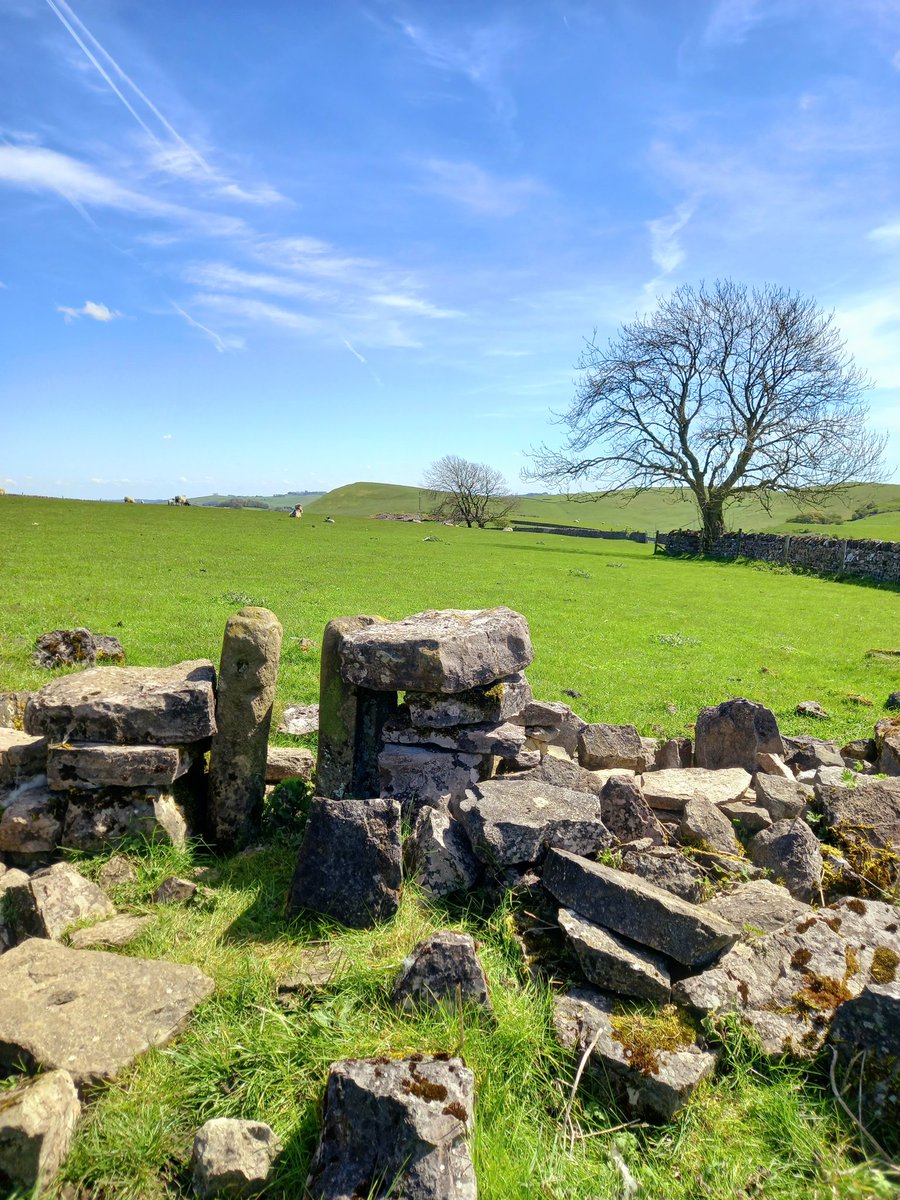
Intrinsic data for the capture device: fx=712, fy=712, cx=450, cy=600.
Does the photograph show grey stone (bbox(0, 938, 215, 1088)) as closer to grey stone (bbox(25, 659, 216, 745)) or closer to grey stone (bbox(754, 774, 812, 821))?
grey stone (bbox(25, 659, 216, 745))

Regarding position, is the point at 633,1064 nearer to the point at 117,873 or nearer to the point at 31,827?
the point at 117,873

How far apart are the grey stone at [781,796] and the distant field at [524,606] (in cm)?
362

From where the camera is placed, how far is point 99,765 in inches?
222

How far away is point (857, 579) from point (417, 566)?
21855 millimetres

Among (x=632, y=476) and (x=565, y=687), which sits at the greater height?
(x=632, y=476)

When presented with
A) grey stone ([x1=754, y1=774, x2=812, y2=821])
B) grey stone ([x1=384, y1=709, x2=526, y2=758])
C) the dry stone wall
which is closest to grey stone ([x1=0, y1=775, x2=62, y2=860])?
grey stone ([x1=384, y1=709, x2=526, y2=758])

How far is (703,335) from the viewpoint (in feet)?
167

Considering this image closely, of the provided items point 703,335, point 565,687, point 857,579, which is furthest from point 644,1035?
point 703,335

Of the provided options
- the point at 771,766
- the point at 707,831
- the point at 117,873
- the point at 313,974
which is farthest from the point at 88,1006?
the point at 771,766

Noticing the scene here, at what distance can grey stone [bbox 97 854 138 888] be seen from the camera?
5406mm

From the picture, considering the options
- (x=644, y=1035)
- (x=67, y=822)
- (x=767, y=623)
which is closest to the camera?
(x=644, y=1035)

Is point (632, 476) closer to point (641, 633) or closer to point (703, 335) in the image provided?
point (703, 335)

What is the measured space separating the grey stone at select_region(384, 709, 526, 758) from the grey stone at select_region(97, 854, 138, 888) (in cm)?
225

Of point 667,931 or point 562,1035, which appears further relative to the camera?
point 667,931
